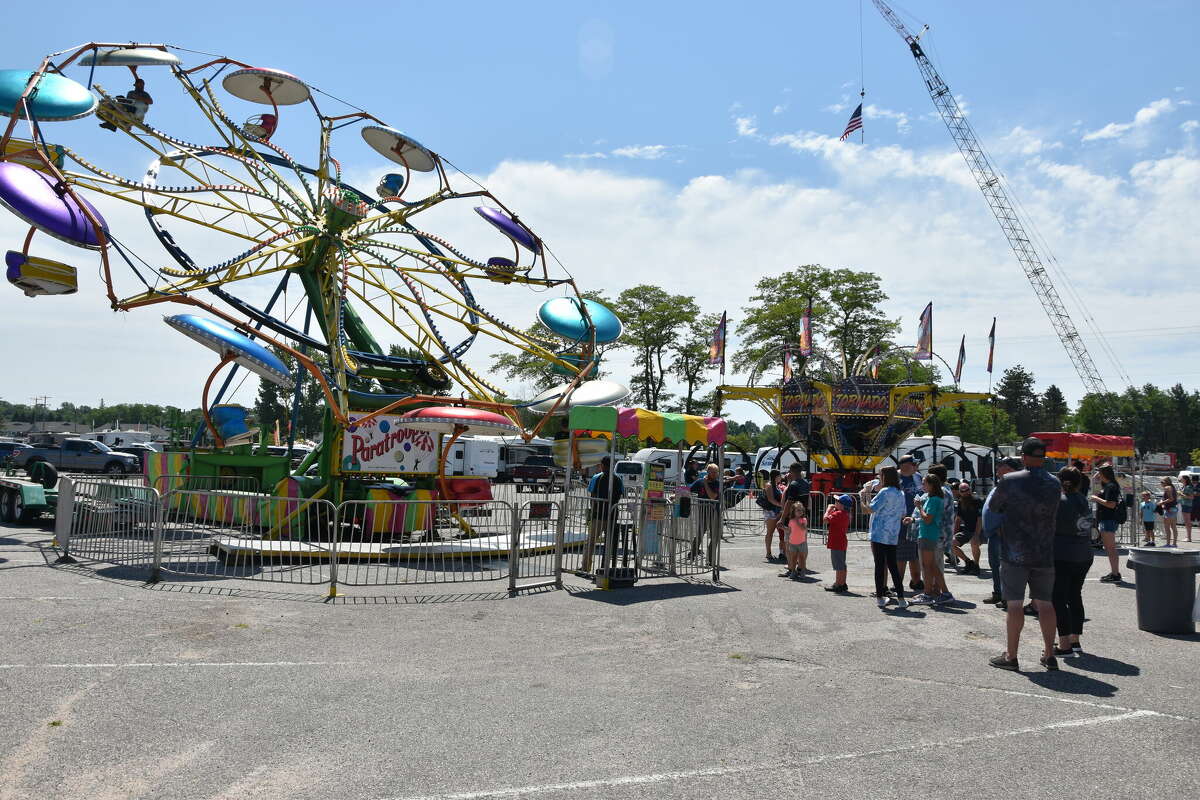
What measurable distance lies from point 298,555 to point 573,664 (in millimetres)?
6465

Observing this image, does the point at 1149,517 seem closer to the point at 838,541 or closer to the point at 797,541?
the point at 797,541

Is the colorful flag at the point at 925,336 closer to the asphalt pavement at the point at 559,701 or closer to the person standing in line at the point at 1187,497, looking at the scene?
the person standing in line at the point at 1187,497

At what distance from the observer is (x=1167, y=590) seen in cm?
830

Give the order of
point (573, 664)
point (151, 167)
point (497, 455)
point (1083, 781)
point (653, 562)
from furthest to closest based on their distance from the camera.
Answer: point (497, 455)
point (151, 167)
point (653, 562)
point (573, 664)
point (1083, 781)

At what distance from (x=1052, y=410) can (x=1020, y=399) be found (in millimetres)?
5970

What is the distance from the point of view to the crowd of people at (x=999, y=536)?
664 cm

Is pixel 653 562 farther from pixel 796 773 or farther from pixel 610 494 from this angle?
pixel 796 773

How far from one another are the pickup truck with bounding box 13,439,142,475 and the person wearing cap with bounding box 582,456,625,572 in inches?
1302

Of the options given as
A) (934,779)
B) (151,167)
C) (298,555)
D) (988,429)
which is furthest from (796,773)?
(988,429)

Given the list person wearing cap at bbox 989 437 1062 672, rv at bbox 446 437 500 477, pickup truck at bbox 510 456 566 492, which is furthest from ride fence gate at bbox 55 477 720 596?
rv at bbox 446 437 500 477

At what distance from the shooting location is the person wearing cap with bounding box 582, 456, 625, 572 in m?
10.5

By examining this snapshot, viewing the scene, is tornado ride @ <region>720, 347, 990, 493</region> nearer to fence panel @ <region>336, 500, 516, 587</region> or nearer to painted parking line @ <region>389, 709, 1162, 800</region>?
fence panel @ <region>336, 500, 516, 587</region>

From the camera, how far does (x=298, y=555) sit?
38.5 feet

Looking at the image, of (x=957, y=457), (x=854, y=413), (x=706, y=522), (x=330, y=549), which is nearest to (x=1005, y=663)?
(x=706, y=522)
